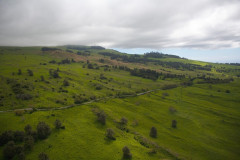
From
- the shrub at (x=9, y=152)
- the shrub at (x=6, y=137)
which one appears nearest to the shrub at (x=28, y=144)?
the shrub at (x=9, y=152)

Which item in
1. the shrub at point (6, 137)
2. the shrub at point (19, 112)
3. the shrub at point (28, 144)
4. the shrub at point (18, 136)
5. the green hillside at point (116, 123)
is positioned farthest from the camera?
the shrub at point (19, 112)

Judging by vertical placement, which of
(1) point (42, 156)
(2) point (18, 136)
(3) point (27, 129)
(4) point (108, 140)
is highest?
(3) point (27, 129)

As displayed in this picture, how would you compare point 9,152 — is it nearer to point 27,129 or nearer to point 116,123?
point 27,129

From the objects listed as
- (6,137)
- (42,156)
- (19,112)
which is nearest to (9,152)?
(6,137)

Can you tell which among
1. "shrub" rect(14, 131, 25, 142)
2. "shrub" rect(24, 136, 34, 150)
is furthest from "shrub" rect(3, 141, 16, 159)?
"shrub" rect(14, 131, 25, 142)

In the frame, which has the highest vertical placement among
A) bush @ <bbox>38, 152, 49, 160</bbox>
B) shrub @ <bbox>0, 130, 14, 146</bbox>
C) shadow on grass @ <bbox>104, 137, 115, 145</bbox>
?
shrub @ <bbox>0, 130, 14, 146</bbox>

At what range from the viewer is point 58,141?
2483 inches

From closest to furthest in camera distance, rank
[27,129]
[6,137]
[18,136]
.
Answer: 1. [6,137]
2. [18,136]
3. [27,129]

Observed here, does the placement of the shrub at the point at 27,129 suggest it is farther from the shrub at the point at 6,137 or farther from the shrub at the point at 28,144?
the shrub at the point at 28,144

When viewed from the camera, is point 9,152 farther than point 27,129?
No

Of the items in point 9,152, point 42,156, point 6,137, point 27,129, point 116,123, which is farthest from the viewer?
point 116,123

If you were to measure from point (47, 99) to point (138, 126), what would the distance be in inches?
2913

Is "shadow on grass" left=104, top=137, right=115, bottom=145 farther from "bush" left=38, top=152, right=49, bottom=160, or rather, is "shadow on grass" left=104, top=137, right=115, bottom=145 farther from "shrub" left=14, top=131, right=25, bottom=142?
"shrub" left=14, top=131, right=25, bottom=142

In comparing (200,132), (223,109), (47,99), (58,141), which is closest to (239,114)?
(223,109)
